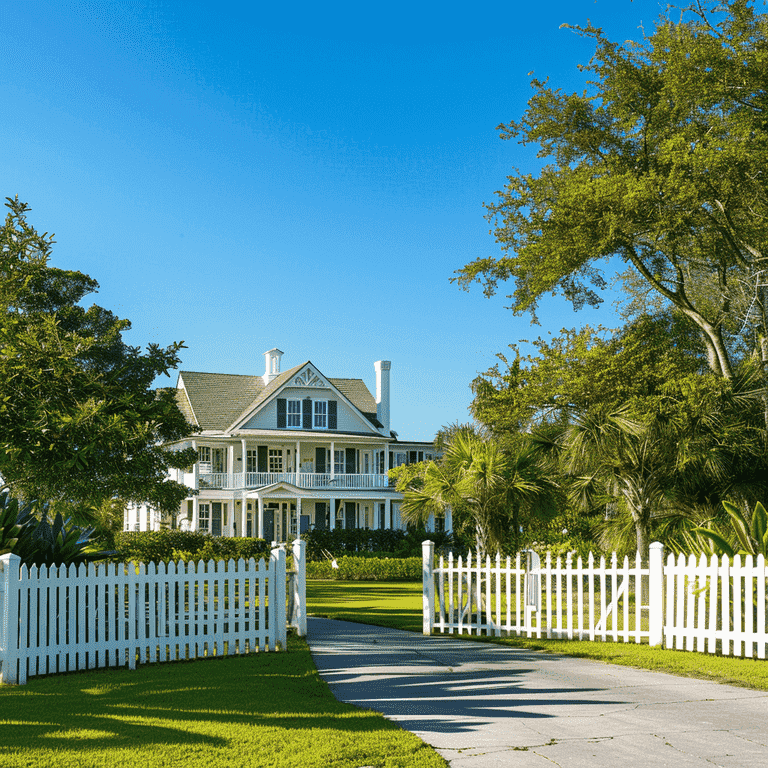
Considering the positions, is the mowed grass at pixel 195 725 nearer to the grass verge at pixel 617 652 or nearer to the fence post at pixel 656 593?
the grass verge at pixel 617 652

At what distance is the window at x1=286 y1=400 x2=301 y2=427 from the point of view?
4406 cm

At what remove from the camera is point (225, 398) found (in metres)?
45.7

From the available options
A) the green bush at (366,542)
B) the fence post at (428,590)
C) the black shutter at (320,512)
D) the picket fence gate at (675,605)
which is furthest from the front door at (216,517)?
the picket fence gate at (675,605)

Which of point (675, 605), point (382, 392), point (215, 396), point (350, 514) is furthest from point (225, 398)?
point (675, 605)

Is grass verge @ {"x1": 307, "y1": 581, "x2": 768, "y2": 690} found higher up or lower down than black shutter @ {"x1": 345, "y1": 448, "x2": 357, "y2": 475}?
lower down

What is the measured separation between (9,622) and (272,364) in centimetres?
3821

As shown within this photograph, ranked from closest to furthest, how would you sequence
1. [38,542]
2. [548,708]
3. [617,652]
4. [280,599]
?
[548,708]
[617,652]
[38,542]
[280,599]

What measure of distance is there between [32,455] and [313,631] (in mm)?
5119

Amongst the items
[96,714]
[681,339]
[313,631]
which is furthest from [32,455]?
[681,339]

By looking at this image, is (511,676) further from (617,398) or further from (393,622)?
(617,398)

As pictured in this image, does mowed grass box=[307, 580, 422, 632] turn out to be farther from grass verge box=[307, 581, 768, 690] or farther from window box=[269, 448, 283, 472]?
window box=[269, 448, 283, 472]

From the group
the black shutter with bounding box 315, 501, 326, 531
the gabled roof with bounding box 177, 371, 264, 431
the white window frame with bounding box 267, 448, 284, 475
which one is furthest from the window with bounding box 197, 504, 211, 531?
the black shutter with bounding box 315, 501, 326, 531

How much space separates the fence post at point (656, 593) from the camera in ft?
38.1

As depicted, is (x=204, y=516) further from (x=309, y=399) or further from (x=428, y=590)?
(x=428, y=590)
